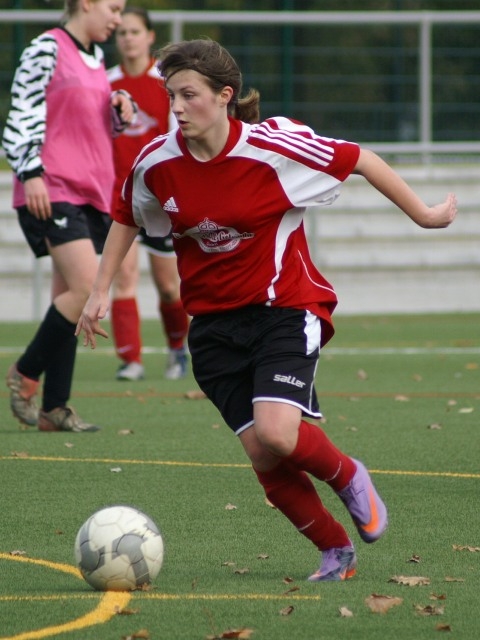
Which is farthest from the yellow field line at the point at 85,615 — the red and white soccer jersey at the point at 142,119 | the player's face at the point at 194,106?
the red and white soccer jersey at the point at 142,119

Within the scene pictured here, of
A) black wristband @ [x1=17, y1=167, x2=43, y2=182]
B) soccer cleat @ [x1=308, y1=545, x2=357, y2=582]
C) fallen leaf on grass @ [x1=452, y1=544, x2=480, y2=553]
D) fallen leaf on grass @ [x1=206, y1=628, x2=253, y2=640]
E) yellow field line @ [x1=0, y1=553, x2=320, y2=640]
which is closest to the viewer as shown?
fallen leaf on grass @ [x1=206, y1=628, x2=253, y2=640]

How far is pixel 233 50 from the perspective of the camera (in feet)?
66.8

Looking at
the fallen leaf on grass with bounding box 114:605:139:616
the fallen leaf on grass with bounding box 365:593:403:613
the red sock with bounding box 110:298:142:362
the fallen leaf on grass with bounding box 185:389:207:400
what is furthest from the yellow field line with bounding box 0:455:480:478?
the red sock with bounding box 110:298:142:362

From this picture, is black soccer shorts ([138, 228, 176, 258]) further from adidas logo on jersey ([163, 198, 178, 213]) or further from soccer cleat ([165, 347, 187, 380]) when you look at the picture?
adidas logo on jersey ([163, 198, 178, 213])

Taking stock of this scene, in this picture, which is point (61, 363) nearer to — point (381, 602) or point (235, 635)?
point (381, 602)

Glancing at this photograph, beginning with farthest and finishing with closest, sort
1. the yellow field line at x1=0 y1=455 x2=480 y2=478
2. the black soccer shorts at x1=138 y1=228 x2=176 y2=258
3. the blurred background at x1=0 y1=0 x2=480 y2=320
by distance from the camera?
the blurred background at x1=0 y1=0 x2=480 y2=320 → the black soccer shorts at x1=138 y1=228 x2=176 y2=258 → the yellow field line at x1=0 y1=455 x2=480 y2=478

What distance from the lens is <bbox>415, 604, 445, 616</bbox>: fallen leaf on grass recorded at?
420 centimetres

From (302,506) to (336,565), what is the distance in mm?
229

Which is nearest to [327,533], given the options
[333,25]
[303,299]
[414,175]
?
[303,299]

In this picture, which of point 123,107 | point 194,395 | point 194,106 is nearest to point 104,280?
point 194,106

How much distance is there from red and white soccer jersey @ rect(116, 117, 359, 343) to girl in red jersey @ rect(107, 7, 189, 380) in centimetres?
580

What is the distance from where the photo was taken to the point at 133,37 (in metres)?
10.6

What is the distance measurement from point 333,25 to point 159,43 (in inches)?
104

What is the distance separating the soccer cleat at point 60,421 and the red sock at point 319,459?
3297 millimetres
